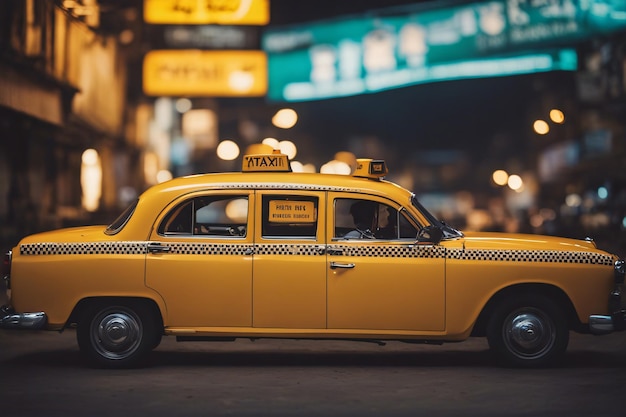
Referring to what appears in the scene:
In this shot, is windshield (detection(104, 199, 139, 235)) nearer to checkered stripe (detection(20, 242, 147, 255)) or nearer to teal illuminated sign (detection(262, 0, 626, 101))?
checkered stripe (detection(20, 242, 147, 255))

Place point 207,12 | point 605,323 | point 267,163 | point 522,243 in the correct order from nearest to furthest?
point 605,323 → point 522,243 → point 267,163 → point 207,12

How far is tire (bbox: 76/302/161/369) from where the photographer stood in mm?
10312

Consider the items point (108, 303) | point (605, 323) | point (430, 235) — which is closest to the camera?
point (430, 235)

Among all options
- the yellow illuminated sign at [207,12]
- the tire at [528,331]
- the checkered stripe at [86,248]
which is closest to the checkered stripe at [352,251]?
the checkered stripe at [86,248]

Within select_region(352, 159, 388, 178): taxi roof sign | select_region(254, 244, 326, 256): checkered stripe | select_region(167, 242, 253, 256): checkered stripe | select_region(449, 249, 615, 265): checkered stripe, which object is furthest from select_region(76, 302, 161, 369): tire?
select_region(449, 249, 615, 265): checkered stripe

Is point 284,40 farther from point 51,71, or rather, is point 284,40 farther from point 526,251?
point 526,251

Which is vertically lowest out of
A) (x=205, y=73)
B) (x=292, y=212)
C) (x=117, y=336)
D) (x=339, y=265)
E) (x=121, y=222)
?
(x=117, y=336)

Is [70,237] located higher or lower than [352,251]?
higher

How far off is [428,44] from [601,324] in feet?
99.0

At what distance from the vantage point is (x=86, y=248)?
10.4 m

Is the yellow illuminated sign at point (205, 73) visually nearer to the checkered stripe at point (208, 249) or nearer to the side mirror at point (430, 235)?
the checkered stripe at point (208, 249)

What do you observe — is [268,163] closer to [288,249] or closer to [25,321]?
[288,249]

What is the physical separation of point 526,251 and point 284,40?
114 ft

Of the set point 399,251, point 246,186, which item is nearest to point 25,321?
point 246,186
